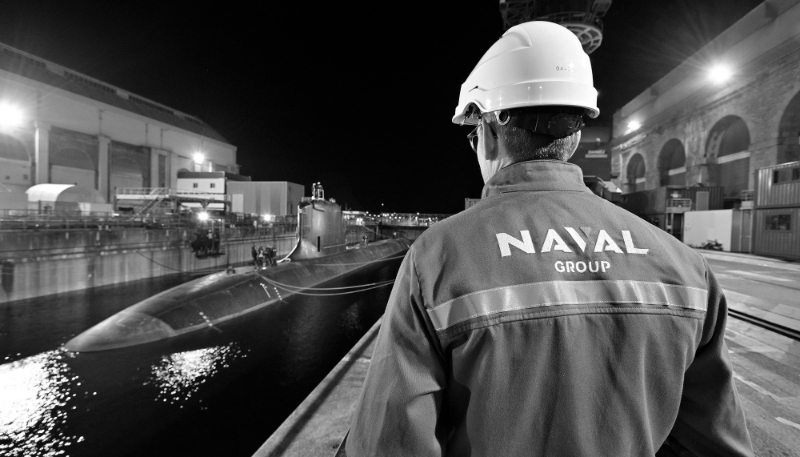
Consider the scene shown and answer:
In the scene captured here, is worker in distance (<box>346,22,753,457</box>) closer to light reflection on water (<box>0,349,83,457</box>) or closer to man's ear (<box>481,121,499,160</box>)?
man's ear (<box>481,121,499,160</box>)

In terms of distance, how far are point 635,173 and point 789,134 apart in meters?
18.6

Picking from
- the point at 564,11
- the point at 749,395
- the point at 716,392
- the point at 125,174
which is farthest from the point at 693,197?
the point at 125,174

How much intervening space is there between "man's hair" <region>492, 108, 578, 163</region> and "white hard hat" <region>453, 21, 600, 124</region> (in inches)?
4.5

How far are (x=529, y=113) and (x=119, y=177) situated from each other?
145 feet

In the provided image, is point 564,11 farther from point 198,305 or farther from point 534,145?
point 534,145

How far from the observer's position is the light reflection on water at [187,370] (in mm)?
7655

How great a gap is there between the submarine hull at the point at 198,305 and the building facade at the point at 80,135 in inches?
982

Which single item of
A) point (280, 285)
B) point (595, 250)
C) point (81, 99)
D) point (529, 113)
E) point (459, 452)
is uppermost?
point (81, 99)

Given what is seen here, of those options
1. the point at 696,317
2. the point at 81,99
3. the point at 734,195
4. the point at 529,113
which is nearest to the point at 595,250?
the point at 696,317

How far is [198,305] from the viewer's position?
11289 millimetres

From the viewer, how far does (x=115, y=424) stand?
6.53m

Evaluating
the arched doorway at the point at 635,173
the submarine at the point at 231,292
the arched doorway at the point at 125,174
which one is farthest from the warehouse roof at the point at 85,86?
the arched doorway at the point at 635,173

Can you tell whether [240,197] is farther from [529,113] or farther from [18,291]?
[529,113]

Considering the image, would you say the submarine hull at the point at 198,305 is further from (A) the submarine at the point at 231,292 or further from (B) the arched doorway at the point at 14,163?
(B) the arched doorway at the point at 14,163
